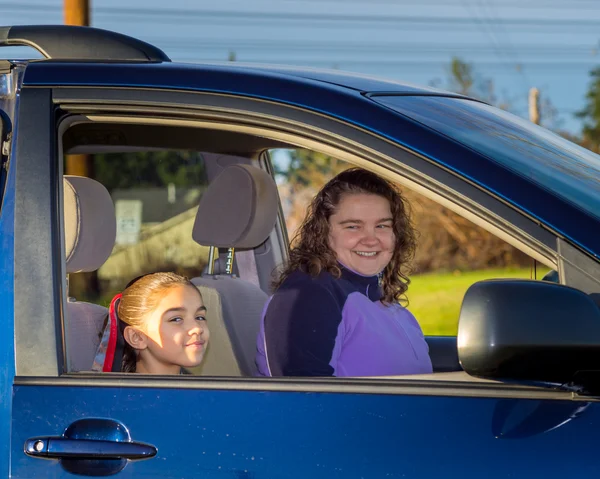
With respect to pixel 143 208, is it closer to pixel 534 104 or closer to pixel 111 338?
pixel 534 104

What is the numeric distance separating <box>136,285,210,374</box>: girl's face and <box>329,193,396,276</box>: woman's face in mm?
429

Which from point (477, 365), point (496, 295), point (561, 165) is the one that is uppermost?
point (561, 165)

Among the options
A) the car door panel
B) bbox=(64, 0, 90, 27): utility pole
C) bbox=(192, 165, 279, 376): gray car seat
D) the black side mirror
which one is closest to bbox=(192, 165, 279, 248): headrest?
bbox=(192, 165, 279, 376): gray car seat

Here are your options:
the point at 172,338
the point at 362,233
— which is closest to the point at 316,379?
the point at 172,338

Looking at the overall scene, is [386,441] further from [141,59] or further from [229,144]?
[229,144]

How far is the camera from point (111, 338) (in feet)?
8.70

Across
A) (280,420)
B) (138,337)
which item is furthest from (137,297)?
(280,420)

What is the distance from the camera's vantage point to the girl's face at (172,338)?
2.59 metres

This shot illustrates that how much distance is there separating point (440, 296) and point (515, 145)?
12.6 metres

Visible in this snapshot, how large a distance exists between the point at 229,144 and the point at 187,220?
0.59m

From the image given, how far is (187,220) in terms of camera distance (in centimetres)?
403

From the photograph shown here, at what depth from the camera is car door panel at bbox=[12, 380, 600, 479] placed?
1748 millimetres

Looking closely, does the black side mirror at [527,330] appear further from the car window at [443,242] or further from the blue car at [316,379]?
the car window at [443,242]

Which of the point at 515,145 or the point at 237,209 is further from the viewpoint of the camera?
the point at 237,209
